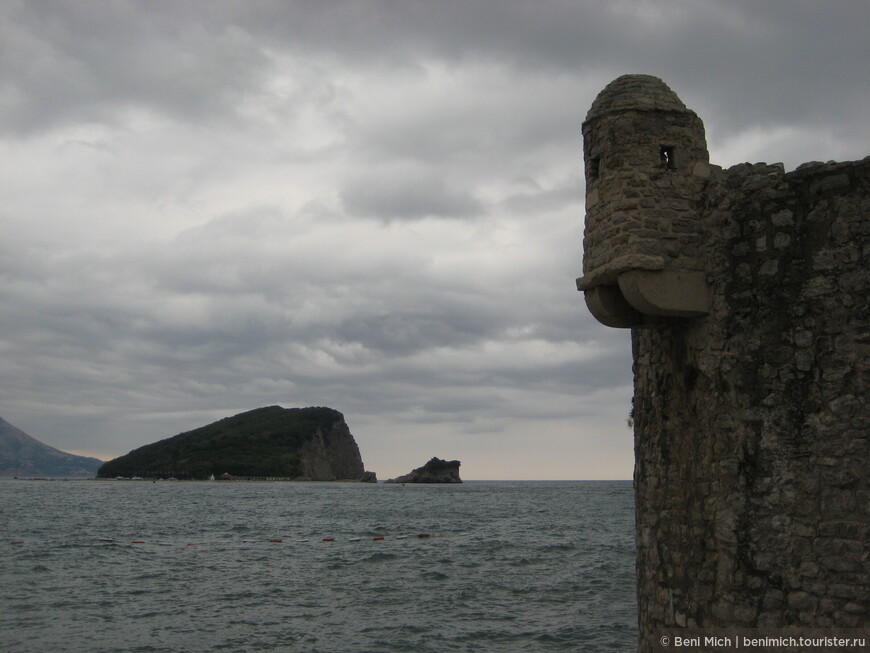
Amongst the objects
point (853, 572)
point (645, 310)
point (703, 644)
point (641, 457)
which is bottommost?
point (703, 644)

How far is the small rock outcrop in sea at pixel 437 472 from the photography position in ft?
602

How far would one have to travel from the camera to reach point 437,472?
18438cm

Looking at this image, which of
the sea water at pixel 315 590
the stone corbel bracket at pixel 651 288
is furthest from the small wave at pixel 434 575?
the stone corbel bracket at pixel 651 288

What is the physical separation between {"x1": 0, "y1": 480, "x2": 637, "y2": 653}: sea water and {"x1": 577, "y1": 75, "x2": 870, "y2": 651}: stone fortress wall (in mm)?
9669

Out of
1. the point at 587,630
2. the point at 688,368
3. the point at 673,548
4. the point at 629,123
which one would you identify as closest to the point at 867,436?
the point at 688,368

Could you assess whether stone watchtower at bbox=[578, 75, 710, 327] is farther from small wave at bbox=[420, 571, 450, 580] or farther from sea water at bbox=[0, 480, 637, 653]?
small wave at bbox=[420, 571, 450, 580]

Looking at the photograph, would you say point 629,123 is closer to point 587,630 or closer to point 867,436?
point 867,436

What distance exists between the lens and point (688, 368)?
7898 millimetres

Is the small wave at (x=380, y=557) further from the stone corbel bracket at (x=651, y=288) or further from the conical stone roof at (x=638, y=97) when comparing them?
the conical stone roof at (x=638, y=97)

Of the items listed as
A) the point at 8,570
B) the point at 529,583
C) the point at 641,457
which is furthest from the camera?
the point at 8,570

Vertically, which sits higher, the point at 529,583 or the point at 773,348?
the point at 773,348

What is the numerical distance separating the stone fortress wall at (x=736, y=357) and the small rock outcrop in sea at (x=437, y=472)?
177177mm

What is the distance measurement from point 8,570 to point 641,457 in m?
27.0

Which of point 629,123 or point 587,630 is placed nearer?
point 629,123
